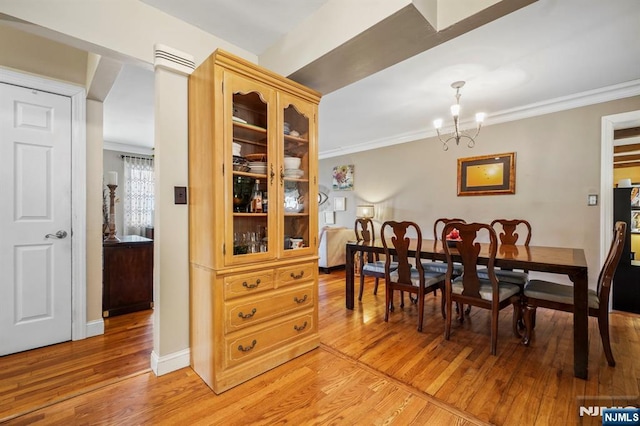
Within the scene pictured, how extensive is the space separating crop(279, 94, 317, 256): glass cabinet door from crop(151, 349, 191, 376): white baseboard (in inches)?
41.1

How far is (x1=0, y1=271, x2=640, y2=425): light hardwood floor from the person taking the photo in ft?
4.98

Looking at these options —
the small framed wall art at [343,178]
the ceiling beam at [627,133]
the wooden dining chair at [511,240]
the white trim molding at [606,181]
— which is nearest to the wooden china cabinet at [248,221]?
the wooden dining chair at [511,240]

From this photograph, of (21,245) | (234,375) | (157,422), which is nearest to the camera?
(157,422)

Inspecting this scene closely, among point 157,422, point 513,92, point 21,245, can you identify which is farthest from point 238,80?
point 513,92

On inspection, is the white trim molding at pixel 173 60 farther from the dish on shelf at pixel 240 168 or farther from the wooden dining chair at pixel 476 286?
the wooden dining chair at pixel 476 286

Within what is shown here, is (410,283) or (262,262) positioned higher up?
(262,262)

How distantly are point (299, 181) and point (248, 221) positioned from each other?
522mm

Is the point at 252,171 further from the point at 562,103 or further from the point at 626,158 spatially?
the point at 626,158

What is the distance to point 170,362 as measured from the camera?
6.29ft

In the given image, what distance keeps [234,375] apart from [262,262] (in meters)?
0.72

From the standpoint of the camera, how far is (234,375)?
1762mm

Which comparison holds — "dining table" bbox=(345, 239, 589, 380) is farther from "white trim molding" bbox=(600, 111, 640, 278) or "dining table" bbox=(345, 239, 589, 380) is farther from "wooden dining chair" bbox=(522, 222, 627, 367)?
"white trim molding" bbox=(600, 111, 640, 278)

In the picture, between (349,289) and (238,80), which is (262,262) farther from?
(349,289)

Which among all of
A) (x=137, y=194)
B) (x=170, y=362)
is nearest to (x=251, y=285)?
(x=170, y=362)
